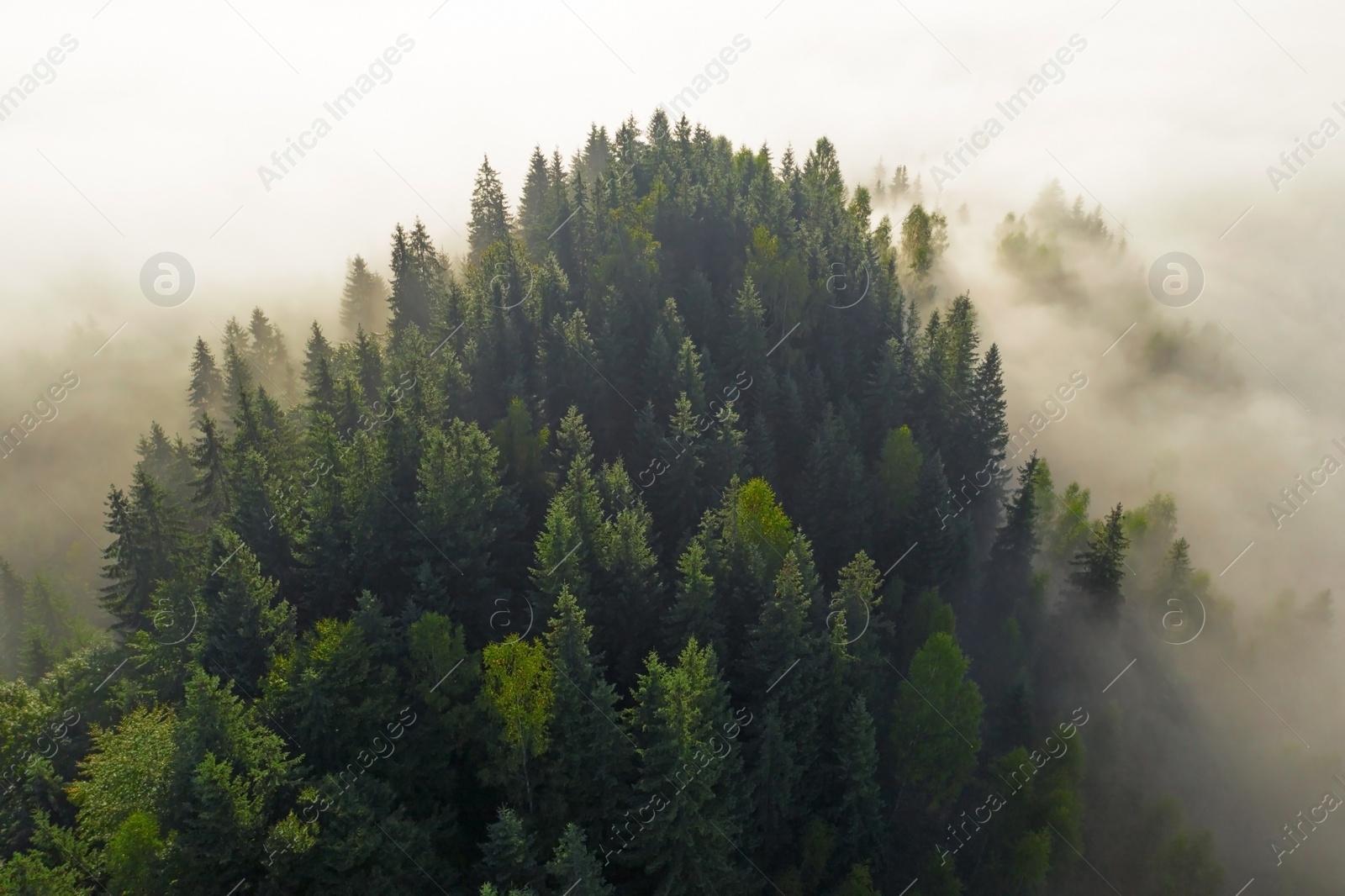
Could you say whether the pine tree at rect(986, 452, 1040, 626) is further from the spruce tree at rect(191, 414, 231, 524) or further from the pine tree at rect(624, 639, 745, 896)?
the spruce tree at rect(191, 414, 231, 524)

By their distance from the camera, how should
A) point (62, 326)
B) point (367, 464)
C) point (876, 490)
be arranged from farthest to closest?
point (62, 326) → point (876, 490) → point (367, 464)

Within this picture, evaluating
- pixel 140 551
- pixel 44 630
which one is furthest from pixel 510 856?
pixel 44 630

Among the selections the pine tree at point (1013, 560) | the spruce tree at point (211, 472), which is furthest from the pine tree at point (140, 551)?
the pine tree at point (1013, 560)

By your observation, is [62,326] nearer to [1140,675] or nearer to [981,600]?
[981,600]

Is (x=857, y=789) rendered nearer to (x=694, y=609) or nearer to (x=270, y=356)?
(x=694, y=609)

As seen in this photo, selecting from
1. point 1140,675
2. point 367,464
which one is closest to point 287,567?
point 367,464

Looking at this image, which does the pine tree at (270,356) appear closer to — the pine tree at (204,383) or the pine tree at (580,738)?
the pine tree at (204,383)

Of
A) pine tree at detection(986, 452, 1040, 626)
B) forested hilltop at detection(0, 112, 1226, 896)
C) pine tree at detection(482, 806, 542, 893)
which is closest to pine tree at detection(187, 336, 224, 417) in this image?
forested hilltop at detection(0, 112, 1226, 896)
